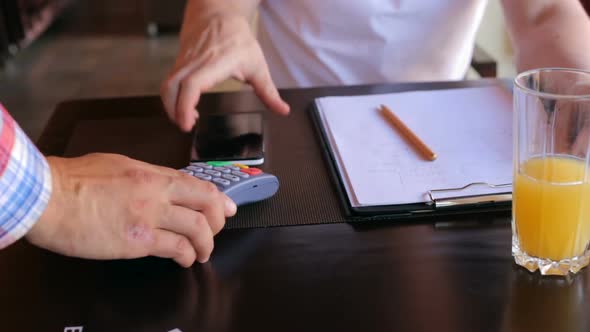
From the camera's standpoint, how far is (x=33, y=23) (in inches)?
140

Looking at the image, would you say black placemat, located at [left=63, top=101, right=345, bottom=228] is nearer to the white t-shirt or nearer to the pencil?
the pencil

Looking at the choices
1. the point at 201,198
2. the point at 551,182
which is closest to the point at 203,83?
the point at 201,198

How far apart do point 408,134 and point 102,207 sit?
0.39m

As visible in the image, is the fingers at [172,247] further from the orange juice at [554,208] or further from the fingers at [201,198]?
the orange juice at [554,208]

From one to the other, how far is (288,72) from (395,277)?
31.3 inches

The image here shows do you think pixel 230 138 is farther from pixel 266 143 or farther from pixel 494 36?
pixel 494 36

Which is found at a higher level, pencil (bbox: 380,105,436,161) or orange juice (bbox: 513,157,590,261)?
orange juice (bbox: 513,157,590,261)

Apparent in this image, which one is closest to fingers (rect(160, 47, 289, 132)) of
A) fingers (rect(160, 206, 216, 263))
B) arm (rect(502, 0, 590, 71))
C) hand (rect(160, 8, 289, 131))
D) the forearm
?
hand (rect(160, 8, 289, 131))

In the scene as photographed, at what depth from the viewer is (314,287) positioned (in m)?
0.55

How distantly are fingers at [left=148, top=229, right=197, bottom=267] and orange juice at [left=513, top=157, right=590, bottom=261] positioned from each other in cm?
29

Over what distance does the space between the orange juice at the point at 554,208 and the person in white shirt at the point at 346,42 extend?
1.03 ft

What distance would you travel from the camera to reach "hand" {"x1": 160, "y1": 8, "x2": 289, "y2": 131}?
79 cm

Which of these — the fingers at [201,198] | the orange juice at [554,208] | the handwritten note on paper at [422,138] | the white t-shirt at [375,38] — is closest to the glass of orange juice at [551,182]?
the orange juice at [554,208]

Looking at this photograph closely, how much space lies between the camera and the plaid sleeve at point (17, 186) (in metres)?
0.53
